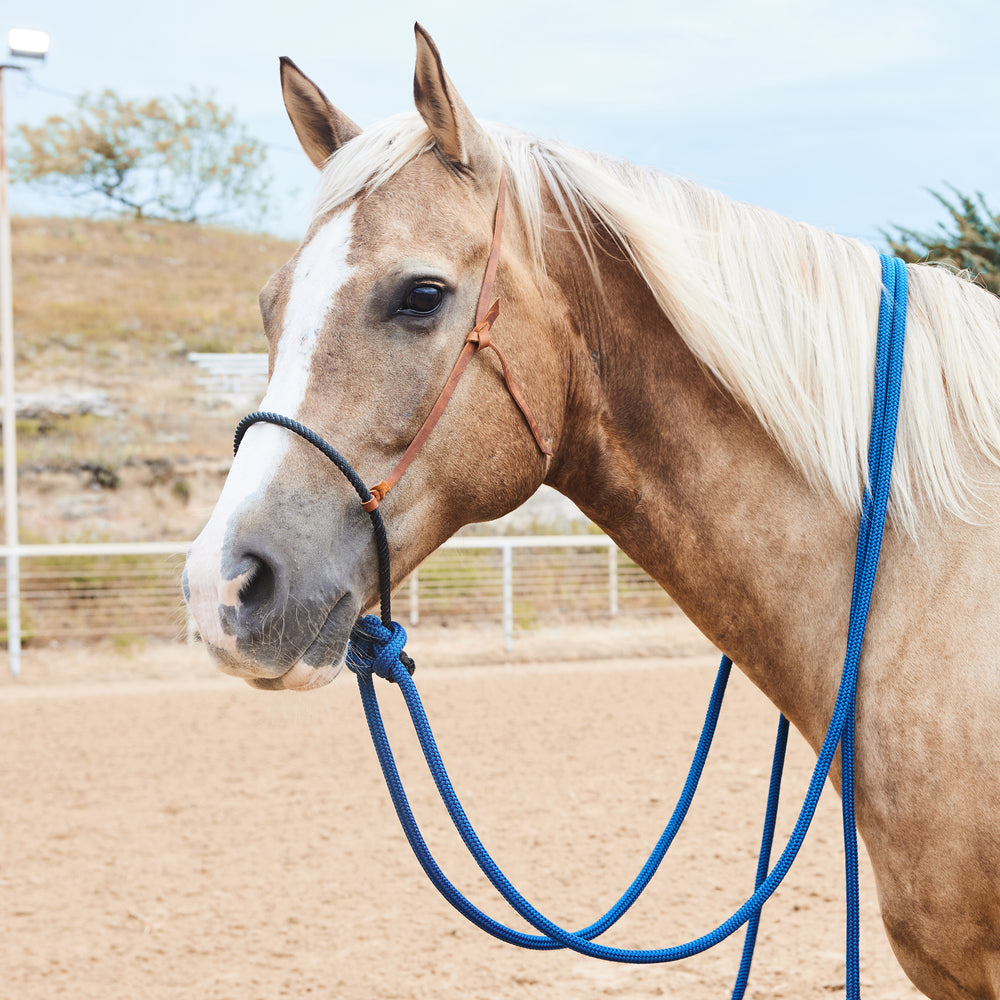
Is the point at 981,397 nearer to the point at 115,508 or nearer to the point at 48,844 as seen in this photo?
the point at 48,844

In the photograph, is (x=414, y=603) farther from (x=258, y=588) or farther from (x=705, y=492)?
(x=258, y=588)

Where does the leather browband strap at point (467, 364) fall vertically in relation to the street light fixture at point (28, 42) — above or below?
below

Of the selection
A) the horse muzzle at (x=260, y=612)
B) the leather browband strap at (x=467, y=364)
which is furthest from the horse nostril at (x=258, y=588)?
the leather browband strap at (x=467, y=364)

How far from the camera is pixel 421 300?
1.50 meters

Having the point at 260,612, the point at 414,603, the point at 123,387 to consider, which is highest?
the point at 260,612

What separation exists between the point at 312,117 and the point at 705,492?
1103mm

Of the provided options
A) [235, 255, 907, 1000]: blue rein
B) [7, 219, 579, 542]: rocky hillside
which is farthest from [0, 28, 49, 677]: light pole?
[235, 255, 907, 1000]: blue rein

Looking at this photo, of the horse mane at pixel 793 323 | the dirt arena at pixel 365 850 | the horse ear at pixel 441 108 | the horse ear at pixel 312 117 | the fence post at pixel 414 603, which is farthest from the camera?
the fence post at pixel 414 603

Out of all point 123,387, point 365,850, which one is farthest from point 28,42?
point 365,850

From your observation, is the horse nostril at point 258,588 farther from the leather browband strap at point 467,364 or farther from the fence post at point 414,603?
the fence post at point 414,603

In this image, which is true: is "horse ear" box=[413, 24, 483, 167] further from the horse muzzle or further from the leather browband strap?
the horse muzzle

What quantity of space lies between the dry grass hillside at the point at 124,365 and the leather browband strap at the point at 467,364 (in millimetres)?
10454

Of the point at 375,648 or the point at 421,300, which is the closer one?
the point at 421,300

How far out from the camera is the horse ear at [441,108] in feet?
4.80
